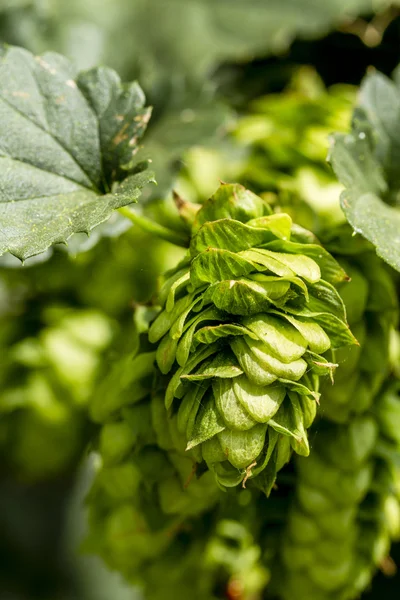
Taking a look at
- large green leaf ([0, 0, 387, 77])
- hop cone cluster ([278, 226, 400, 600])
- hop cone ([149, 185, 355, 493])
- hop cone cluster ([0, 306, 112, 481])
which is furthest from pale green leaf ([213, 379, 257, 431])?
large green leaf ([0, 0, 387, 77])

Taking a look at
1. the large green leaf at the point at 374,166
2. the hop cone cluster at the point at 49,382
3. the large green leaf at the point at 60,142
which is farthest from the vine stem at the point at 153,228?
the hop cone cluster at the point at 49,382

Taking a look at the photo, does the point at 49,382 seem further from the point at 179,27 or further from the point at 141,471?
the point at 179,27

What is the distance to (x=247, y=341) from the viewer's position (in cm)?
48

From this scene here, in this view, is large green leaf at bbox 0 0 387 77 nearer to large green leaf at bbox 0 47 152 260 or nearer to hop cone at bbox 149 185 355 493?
large green leaf at bbox 0 47 152 260

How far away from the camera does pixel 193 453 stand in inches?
20.0

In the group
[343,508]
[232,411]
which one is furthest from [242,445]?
[343,508]

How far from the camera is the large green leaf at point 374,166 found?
0.55 meters

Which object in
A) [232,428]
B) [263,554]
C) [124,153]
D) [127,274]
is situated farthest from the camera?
[127,274]

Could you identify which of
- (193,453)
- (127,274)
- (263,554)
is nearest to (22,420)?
(127,274)

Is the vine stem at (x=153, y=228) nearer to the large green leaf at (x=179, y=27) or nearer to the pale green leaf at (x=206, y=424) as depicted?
the pale green leaf at (x=206, y=424)

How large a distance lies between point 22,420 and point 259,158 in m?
0.42

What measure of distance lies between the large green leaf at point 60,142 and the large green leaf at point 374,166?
A: 0.50 ft

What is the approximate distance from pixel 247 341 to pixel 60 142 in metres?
0.26

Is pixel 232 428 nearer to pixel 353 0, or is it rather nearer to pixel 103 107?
pixel 103 107
